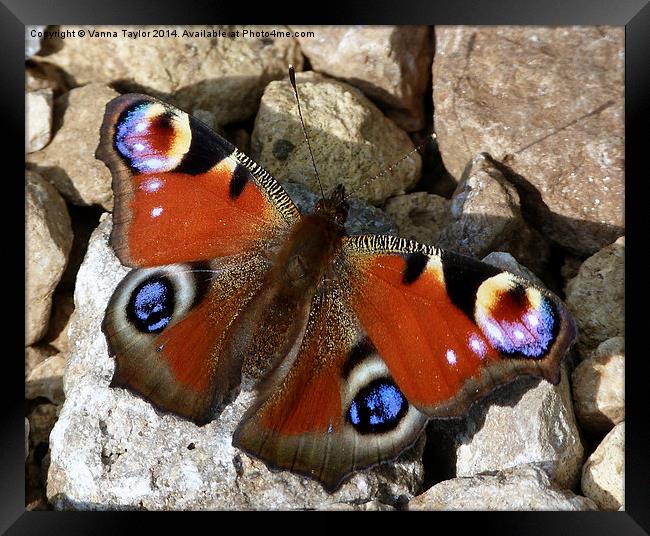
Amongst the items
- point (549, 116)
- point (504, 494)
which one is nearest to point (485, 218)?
point (549, 116)

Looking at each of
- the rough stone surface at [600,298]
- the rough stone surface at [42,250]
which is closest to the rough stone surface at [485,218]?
the rough stone surface at [600,298]

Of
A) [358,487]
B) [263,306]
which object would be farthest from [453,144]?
[358,487]

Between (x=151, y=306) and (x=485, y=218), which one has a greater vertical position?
(x=485, y=218)

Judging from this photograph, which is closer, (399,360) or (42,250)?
(399,360)

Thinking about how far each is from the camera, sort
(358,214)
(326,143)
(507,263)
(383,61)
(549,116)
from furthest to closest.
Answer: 1. (383,61)
2. (326,143)
3. (549,116)
4. (358,214)
5. (507,263)

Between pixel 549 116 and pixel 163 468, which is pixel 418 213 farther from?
pixel 163 468

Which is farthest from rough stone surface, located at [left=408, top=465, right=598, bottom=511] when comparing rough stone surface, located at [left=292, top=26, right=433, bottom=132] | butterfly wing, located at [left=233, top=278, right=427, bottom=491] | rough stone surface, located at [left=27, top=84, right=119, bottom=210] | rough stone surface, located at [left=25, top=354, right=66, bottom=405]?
rough stone surface, located at [left=292, top=26, right=433, bottom=132]
